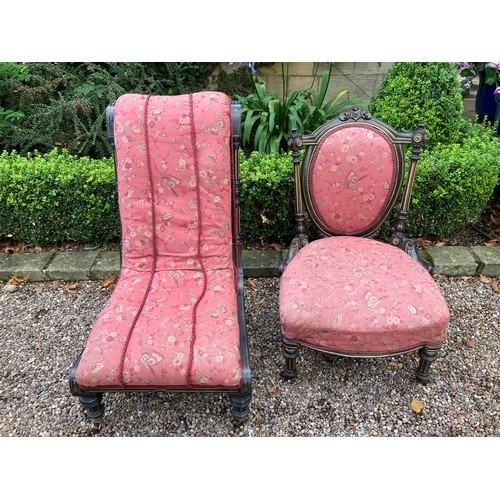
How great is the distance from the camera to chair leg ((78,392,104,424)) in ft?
6.20

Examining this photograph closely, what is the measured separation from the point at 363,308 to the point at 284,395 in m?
0.66

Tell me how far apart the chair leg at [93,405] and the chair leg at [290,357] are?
928mm

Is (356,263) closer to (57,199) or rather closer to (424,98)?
(424,98)

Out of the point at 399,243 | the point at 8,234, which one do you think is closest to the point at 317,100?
the point at 399,243

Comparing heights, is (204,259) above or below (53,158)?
below

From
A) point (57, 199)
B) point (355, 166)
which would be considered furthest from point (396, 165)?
point (57, 199)

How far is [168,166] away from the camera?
225 centimetres

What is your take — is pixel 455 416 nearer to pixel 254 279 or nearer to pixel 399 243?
pixel 399 243

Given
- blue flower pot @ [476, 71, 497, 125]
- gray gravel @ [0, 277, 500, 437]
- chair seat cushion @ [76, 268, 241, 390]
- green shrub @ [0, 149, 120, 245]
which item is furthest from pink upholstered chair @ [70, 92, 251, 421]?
blue flower pot @ [476, 71, 497, 125]

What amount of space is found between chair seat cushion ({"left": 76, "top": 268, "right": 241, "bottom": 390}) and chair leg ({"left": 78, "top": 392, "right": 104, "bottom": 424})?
0.25ft

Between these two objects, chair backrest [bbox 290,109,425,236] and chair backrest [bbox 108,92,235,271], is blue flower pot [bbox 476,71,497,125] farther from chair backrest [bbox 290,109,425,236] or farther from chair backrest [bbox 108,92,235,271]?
chair backrest [bbox 108,92,235,271]

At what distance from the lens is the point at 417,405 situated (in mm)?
2115

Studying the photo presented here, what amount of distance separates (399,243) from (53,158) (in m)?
2.54

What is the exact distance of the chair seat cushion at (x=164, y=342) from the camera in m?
1.79
